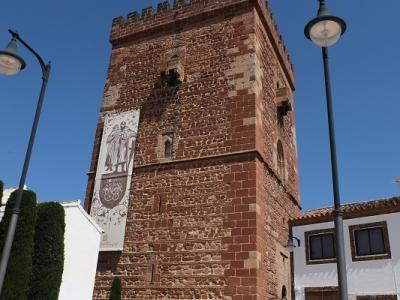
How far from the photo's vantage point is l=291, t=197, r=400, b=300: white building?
13758 mm

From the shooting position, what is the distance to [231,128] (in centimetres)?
1256

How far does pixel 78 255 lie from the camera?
11141mm

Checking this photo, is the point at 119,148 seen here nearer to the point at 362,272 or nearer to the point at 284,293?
the point at 284,293

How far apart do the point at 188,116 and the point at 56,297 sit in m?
6.45

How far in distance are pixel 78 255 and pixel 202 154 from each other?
438 centimetres

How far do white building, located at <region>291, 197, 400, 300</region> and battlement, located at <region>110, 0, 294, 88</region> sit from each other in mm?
6457

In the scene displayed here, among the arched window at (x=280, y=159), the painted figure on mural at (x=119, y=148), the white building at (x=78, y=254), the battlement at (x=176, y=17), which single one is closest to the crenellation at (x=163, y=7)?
the battlement at (x=176, y=17)

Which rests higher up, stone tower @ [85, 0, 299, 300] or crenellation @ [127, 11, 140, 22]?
crenellation @ [127, 11, 140, 22]

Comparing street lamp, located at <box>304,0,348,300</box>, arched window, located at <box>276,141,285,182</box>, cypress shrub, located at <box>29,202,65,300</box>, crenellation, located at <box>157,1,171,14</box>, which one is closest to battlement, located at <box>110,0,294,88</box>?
crenellation, located at <box>157,1,171,14</box>

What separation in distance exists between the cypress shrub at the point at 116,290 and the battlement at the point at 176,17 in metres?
8.62

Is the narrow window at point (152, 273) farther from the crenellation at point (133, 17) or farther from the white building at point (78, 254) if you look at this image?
the crenellation at point (133, 17)

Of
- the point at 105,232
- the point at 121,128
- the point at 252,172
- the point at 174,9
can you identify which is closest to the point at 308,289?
the point at 252,172

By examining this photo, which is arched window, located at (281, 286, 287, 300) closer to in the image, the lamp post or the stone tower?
the stone tower

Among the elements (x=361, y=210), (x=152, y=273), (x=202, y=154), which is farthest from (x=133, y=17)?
(x=361, y=210)
